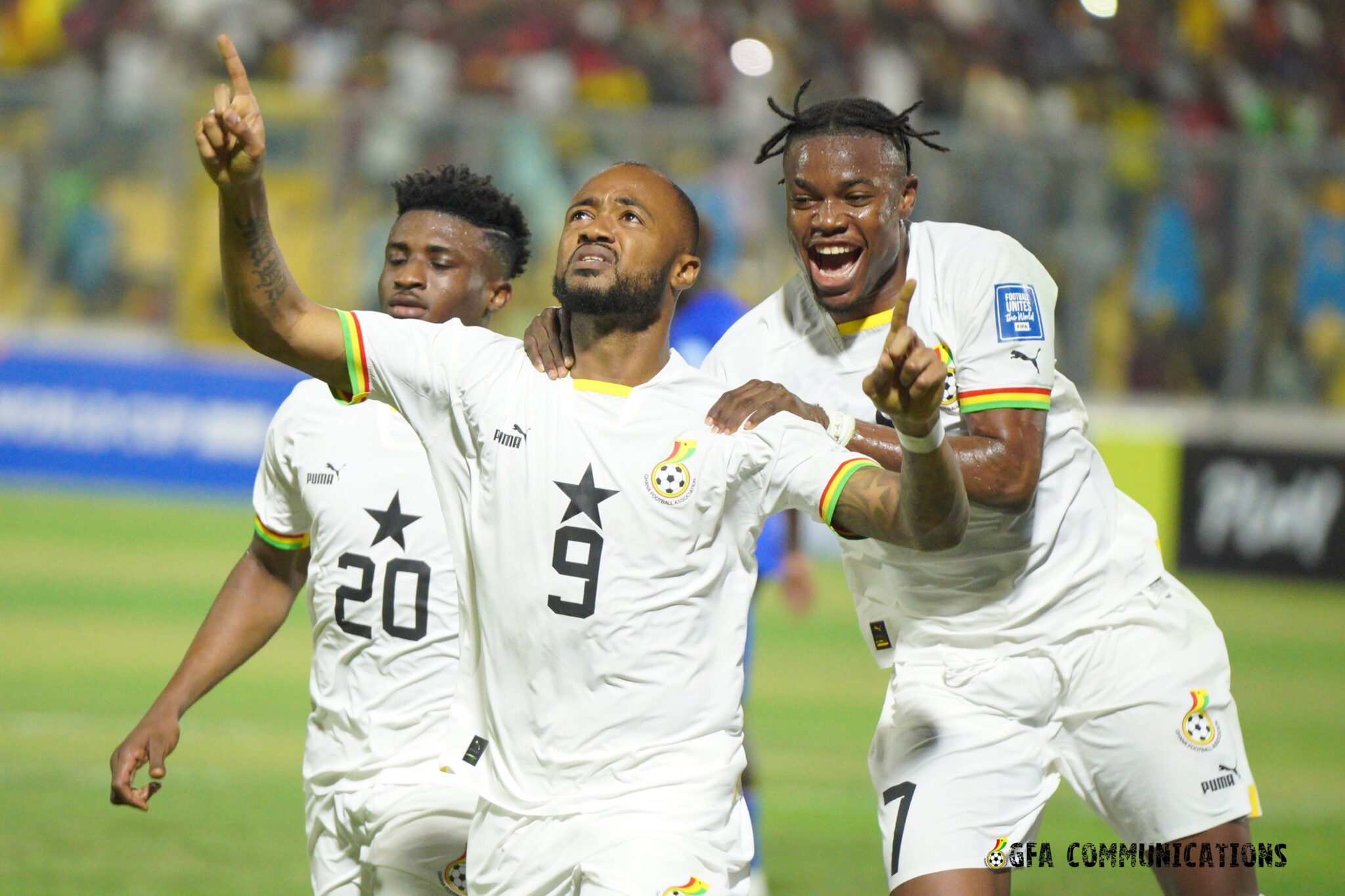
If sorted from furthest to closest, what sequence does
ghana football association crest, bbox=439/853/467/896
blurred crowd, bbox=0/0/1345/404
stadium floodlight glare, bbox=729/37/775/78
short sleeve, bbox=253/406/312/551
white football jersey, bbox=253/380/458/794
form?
stadium floodlight glare, bbox=729/37/775/78 < blurred crowd, bbox=0/0/1345/404 < short sleeve, bbox=253/406/312/551 < white football jersey, bbox=253/380/458/794 < ghana football association crest, bbox=439/853/467/896

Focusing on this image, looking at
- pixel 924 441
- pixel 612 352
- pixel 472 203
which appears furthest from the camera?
pixel 472 203

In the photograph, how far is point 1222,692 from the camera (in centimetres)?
455

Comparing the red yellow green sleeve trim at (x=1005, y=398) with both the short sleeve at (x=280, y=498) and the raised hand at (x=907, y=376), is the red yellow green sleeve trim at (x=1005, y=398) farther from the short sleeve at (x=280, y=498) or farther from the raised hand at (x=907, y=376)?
the short sleeve at (x=280, y=498)

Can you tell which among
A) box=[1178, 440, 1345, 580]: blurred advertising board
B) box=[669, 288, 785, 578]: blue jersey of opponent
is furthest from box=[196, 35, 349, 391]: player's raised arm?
box=[1178, 440, 1345, 580]: blurred advertising board

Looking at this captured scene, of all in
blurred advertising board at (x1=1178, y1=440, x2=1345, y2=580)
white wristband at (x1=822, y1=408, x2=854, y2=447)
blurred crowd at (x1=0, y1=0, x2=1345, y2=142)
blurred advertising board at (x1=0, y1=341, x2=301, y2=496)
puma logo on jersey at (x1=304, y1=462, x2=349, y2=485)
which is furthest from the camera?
blurred crowd at (x1=0, y1=0, x2=1345, y2=142)

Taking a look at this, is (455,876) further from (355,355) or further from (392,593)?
(355,355)

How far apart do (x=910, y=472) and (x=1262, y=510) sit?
475 inches

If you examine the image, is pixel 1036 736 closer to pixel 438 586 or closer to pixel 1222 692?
pixel 1222 692

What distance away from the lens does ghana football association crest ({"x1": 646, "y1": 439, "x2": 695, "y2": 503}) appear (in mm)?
3621

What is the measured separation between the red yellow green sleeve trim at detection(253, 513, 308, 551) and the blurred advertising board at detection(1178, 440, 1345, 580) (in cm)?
1128

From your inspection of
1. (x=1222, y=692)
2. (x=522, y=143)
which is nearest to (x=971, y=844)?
(x=1222, y=692)

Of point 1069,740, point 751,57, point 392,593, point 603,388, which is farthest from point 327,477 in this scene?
point 751,57

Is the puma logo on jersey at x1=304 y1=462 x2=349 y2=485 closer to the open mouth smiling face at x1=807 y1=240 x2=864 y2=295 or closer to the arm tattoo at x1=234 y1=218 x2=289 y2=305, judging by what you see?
the arm tattoo at x1=234 y1=218 x2=289 y2=305

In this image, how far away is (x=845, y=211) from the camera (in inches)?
167
